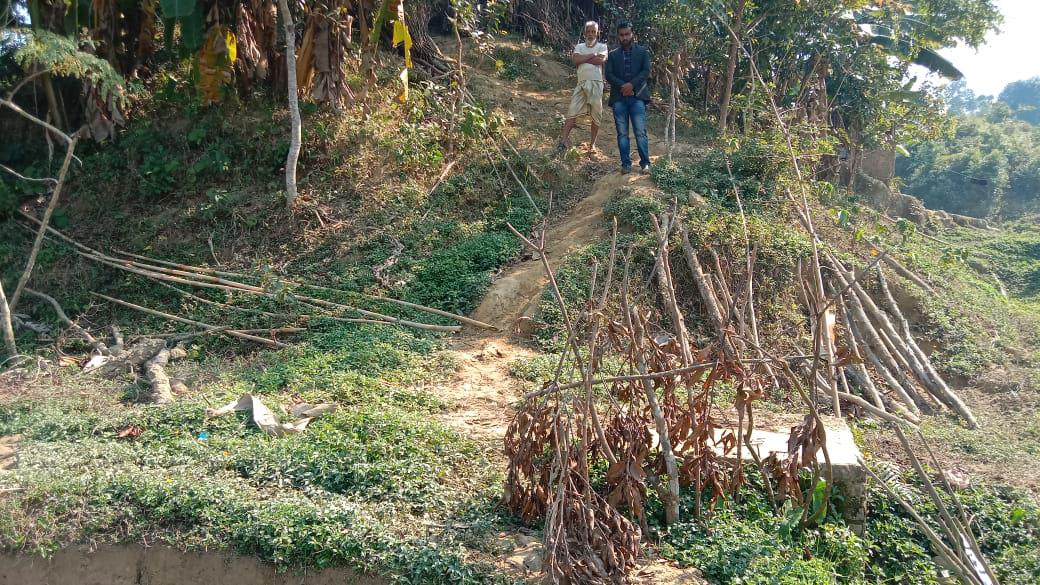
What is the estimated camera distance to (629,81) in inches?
330

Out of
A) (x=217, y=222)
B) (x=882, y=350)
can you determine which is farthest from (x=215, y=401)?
(x=882, y=350)

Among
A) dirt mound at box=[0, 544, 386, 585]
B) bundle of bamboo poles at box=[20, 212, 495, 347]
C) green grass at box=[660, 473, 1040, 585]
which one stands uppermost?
bundle of bamboo poles at box=[20, 212, 495, 347]

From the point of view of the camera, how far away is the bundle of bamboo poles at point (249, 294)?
22.6 ft

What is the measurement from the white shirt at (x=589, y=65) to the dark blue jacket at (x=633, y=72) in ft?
0.91

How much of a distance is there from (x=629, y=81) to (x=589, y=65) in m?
0.66

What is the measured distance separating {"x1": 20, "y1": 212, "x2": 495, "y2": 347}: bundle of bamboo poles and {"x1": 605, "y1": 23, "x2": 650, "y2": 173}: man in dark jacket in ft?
9.88

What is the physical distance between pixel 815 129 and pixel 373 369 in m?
5.53

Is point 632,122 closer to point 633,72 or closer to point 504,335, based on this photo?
point 633,72

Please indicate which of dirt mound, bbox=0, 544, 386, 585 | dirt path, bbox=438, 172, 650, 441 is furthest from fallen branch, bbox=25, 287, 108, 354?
dirt path, bbox=438, 172, 650, 441

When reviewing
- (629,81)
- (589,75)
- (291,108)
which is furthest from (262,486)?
(589,75)

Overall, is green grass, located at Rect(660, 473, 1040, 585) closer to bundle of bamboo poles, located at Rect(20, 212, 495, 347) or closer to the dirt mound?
the dirt mound

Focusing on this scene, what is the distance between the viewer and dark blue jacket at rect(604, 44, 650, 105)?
8297 millimetres

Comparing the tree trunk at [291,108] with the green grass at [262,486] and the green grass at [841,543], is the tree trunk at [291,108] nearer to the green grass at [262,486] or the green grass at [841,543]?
the green grass at [262,486]

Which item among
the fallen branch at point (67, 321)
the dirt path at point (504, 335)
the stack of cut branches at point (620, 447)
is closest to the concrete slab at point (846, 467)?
the stack of cut branches at point (620, 447)
